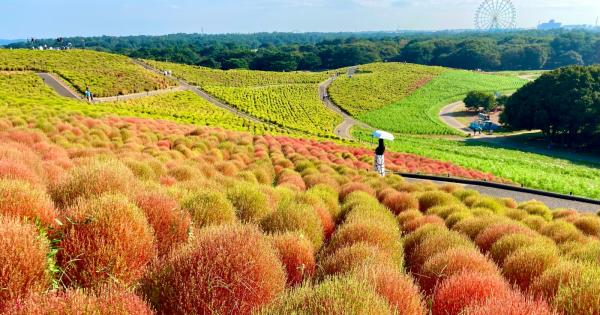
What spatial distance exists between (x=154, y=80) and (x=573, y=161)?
6417 centimetres

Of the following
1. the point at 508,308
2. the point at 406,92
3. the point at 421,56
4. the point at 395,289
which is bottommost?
the point at 406,92

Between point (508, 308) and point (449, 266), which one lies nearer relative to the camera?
point (508, 308)

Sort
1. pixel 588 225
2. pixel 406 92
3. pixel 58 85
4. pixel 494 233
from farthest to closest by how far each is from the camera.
→ 1. pixel 406 92
2. pixel 58 85
3. pixel 588 225
4. pixel 494 233

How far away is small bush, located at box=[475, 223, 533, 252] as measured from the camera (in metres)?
7.64

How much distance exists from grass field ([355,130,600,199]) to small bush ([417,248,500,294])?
1989 centimetres

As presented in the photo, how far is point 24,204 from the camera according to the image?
199 inches

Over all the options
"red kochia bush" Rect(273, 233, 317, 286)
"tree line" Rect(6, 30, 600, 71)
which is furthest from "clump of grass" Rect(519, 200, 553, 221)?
"tree line" Rect(6, 30, 600, 71)

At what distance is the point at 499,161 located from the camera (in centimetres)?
3675

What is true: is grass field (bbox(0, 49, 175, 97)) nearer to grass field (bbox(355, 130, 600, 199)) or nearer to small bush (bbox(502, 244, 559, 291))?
grass field (bbox(355, 130, 600, 199))

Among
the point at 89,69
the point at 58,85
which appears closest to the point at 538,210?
the point at 58,85

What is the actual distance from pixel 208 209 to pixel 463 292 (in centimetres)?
410

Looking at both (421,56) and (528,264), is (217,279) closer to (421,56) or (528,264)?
(528,264)

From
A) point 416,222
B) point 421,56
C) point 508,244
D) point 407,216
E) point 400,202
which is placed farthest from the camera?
point 421,56

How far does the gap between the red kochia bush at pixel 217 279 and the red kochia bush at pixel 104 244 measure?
39 cm
